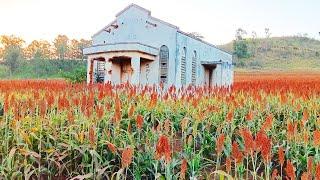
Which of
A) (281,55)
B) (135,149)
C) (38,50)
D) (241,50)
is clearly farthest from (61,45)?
(135,149)

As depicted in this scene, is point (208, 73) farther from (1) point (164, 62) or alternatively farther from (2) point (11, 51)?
(2) point (11, 51)

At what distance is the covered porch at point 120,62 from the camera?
55.8 feet

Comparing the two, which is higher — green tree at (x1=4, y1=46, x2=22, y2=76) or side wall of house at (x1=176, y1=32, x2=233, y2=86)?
green tree at (x1=4, y1=46, x2=22, y2=76)

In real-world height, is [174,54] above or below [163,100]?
above

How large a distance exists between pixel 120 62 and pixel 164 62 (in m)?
2.21

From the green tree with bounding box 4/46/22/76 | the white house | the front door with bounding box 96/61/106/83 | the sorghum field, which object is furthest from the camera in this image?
the green tree with bounding box 4/46/22/76

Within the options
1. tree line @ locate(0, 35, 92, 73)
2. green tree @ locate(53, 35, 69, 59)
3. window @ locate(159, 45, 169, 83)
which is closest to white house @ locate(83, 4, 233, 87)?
window @ locate(159, 45, 169, 83)

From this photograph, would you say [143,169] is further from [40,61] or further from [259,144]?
[40,61]

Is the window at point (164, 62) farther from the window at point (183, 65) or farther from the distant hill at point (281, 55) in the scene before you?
the distant hill at point (281, 55)

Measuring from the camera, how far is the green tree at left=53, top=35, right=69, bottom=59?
89025 mm

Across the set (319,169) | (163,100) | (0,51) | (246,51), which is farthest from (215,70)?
(0,51)

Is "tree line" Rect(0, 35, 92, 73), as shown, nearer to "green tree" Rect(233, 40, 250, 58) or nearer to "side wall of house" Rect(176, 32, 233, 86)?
"green tree" Rect(233, 40, 250, 58)

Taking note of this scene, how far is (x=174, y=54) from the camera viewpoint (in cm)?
1808

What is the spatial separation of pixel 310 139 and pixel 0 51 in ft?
297
